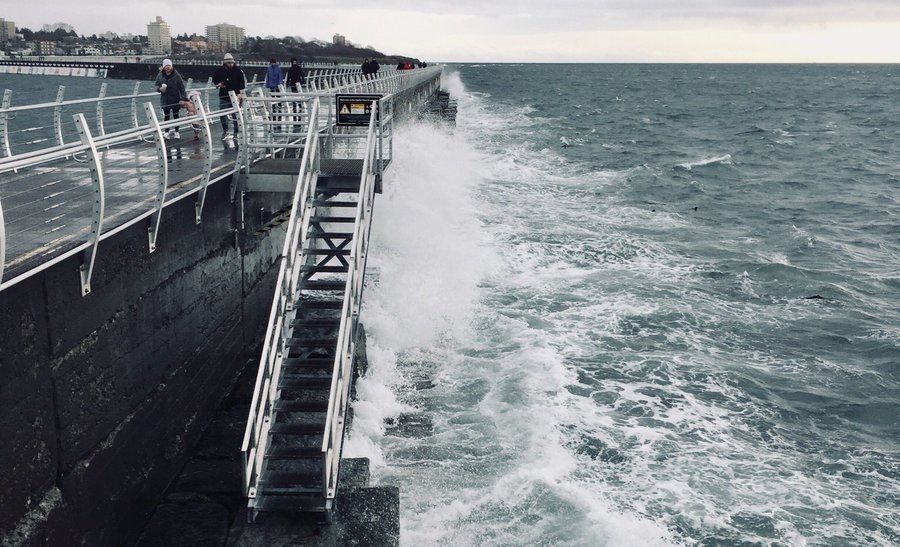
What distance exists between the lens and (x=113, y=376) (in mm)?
7824

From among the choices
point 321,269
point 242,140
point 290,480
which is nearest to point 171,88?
point 242,140

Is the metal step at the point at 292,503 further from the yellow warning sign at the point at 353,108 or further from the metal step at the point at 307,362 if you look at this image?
the yellow warning sign at the point at 353,108

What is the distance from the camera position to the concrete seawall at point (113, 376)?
20.6 feet

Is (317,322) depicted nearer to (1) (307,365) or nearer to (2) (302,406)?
(1) (307,365)

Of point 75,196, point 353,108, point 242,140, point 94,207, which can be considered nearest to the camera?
point 94,207

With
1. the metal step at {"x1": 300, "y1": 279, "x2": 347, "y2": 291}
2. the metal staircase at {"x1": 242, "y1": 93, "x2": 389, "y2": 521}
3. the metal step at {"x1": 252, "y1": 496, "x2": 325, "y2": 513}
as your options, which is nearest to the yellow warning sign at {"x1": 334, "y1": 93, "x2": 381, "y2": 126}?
the metal staircase at {"x1": 242, "y1": 93, "x2": 389, "y2": 521}

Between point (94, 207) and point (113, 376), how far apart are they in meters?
1.81

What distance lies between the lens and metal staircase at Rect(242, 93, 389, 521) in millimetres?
7871

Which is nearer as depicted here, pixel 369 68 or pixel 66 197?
pixel 66 197

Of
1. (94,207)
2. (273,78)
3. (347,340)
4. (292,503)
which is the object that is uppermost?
(273,78)

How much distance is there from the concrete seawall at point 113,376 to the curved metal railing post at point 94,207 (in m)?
0.14

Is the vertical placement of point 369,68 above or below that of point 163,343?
above

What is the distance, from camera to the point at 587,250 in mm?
23594

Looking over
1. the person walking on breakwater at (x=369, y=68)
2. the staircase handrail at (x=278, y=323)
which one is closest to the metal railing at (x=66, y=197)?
the staircase handrail at (x=278, y=323)
